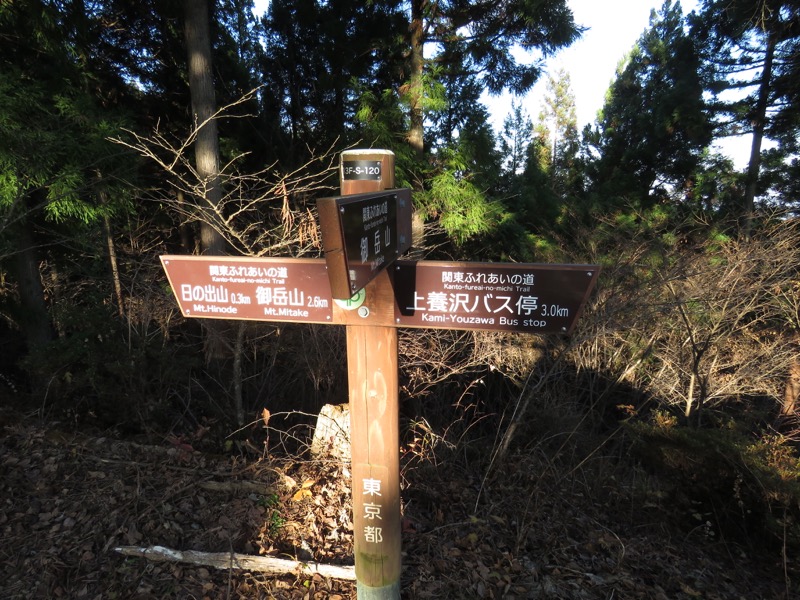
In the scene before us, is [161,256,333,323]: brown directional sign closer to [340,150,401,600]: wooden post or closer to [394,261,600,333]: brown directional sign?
[340,150,401,600]: wooden post

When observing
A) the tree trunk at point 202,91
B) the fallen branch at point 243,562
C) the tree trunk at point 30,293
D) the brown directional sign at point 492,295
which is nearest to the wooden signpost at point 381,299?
the brown directional sign at point 492,295

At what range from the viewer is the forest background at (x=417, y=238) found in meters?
5.11

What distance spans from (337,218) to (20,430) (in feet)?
15.2

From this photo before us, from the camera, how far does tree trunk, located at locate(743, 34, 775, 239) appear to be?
10.7 m

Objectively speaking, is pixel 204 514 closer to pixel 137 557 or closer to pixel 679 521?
pixel 137 557

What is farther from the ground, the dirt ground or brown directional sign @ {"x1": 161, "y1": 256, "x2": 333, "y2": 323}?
brown directional sign @ {"x1": 161, "y1": 256, "x2": 333, "y2": 323}

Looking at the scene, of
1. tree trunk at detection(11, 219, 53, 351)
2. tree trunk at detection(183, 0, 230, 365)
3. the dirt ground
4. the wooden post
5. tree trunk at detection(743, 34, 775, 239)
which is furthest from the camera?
tree trunk at detection(743, 34, 775, 239)

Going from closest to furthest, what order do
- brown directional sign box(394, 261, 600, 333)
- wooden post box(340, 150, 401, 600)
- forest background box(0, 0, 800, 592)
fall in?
brown directional sign box(394, 261, 600, 333) < wooden post box(340, 150, 401, 600) < forest background box(0, 0, 800, 592)

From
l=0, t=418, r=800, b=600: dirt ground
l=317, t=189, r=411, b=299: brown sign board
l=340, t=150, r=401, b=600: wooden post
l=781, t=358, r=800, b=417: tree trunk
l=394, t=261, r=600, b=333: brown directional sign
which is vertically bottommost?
l=781, t=358, r=800, b=417: tree trunk

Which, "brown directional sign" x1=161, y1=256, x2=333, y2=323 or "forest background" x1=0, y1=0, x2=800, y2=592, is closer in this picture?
"brown directional sign" x1=161, y1=256, x2=333, y2=323

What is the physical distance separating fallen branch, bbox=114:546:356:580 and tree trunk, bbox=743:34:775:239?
38.4ft

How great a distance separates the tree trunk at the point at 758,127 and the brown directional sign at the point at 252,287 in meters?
11.8

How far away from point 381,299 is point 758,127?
1295 centimetres

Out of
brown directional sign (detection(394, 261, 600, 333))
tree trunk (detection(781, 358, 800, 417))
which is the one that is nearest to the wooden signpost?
brown directional sign (detection(394, 261, 600, 333))
